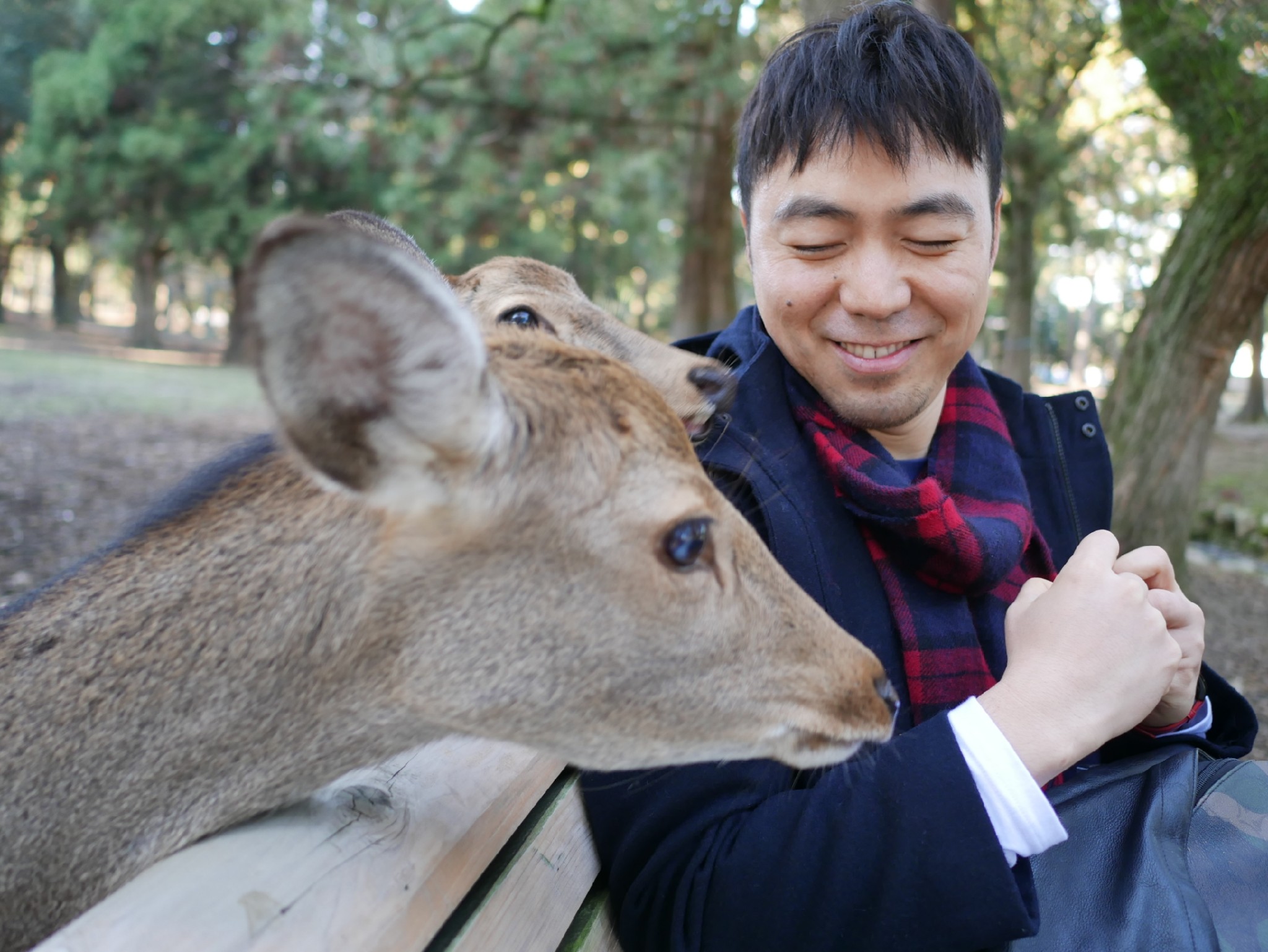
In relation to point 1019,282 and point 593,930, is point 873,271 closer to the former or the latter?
point 593,930

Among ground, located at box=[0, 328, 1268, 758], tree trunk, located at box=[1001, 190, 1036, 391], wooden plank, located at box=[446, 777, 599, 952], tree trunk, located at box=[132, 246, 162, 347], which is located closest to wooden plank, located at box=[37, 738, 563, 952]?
wooden plank, located at box=[446, 777, 599, 952]

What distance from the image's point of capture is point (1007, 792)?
1.70m

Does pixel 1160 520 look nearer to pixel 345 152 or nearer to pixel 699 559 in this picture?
pixel 699 559

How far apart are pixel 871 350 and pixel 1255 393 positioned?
25.1 meters

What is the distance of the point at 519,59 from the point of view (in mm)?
10297

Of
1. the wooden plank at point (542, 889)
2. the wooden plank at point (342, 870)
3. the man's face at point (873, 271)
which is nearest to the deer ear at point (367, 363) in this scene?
the wooden plank at point (342, 870)

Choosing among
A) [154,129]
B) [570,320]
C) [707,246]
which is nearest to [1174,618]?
[570,320]

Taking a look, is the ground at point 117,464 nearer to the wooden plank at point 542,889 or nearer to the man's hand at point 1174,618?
the wooden plank at point 542,889

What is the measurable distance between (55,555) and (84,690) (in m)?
5.67

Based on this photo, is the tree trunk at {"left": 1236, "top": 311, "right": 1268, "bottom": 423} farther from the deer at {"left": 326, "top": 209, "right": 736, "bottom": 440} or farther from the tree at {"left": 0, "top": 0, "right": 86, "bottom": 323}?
the tree at {"left": 0, "top": 0, "right": 86, "bottom": 323}

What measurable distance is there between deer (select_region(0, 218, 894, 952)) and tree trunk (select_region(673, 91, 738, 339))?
11.2 meters

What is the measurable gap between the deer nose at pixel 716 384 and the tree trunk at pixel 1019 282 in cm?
1322

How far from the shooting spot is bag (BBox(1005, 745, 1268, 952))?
1763 mm

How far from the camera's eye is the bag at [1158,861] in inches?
69.4
